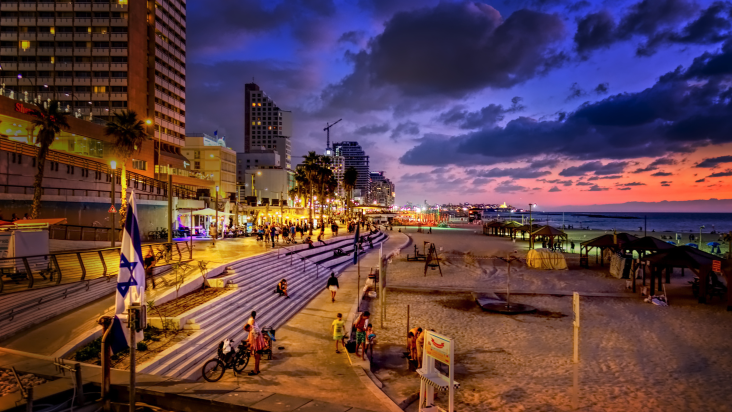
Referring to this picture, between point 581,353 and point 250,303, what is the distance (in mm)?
12216

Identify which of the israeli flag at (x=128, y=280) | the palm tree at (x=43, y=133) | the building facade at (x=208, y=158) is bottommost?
the israeli flag at (x=128, y=280)

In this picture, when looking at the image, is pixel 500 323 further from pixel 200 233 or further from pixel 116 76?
pixel 116 76

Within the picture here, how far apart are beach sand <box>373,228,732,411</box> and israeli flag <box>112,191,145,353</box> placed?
6.45 metres

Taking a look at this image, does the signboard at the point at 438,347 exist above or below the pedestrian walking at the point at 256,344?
above

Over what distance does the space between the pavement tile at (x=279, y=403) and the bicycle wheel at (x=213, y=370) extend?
3803 mm

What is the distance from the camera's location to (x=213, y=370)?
33.9 feet

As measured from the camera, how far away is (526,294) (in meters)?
23.3

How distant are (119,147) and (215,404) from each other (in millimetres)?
29063

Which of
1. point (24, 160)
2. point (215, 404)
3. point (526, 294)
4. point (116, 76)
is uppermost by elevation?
point (116, 76)

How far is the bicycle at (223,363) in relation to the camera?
9984 mm

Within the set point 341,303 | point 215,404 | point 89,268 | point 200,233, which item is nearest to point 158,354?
point 215,404

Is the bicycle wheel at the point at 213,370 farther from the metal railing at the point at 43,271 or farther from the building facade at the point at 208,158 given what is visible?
the building facade at the point at 208,158

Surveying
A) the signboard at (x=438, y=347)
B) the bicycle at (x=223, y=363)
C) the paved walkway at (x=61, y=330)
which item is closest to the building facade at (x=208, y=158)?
the paved walkway at (x=61, y=330)

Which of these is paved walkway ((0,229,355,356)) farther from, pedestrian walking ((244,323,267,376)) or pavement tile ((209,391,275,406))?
pavement tile ((209,391,275,406))
